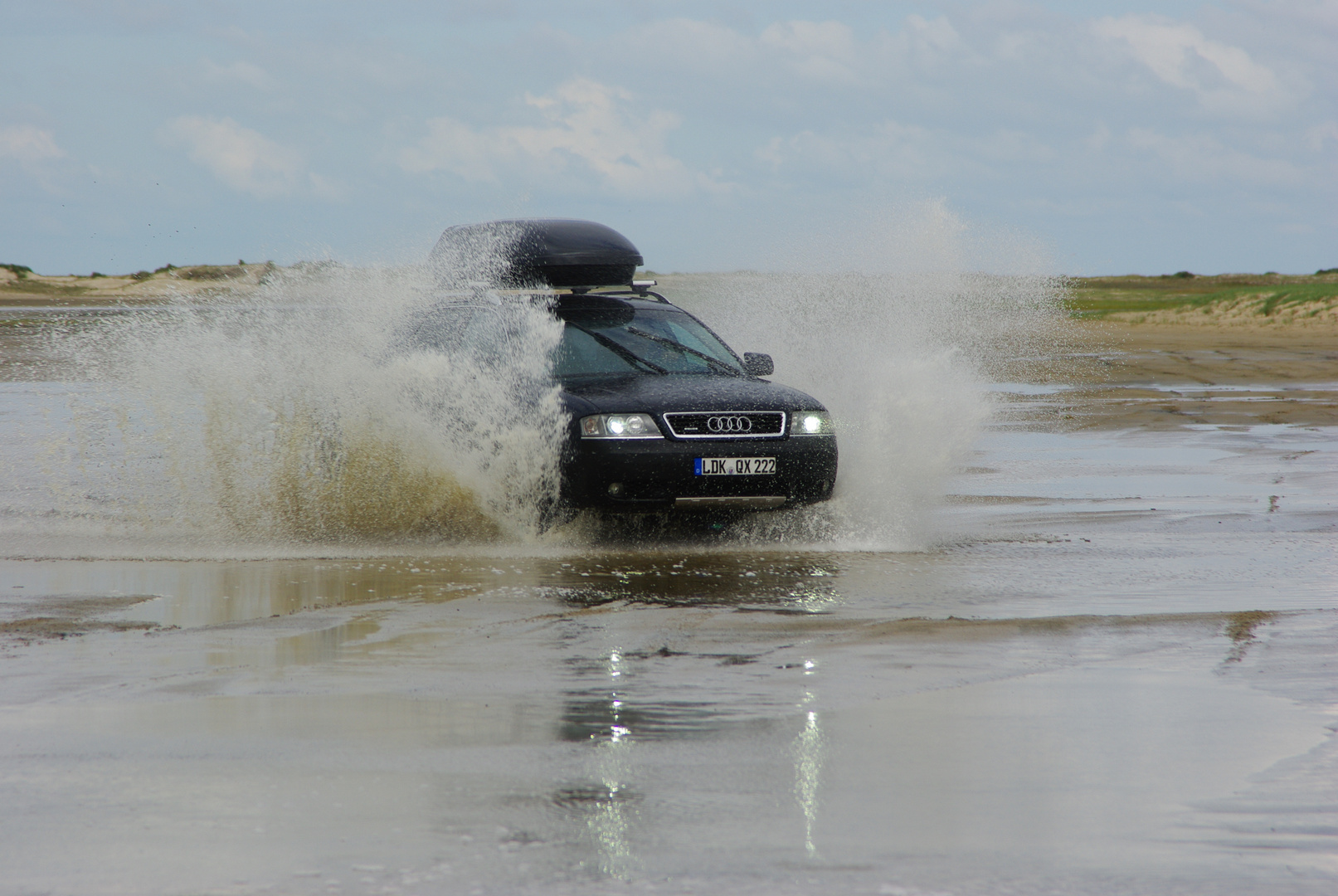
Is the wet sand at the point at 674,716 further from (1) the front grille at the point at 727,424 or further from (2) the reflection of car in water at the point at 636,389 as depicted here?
(1) the front grille at the point at 727,424

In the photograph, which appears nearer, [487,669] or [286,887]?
[286,887]

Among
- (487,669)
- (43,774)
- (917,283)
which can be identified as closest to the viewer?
(43,774)

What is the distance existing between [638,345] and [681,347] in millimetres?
350

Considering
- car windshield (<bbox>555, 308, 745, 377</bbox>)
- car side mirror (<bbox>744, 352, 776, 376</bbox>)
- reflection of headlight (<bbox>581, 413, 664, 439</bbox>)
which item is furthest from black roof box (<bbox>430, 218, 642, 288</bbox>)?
reflection of headlight (<bbox>581, 413, 664, 439</bbox>)

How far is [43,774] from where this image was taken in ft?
12.6

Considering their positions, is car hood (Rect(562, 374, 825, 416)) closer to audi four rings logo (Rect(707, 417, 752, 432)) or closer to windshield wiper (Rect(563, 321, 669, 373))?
audi four rings logo (Rect(707, 417, 752, 432))

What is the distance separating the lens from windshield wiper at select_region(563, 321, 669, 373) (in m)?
9.11

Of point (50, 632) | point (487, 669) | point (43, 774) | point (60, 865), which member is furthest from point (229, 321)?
point (60, 865)

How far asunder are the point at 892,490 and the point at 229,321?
16.1 ft

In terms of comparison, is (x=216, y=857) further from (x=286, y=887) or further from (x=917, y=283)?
(x=917, y=283)

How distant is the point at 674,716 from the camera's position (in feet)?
14.6

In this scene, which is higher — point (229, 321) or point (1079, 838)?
point (229, 321)

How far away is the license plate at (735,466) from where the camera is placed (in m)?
8.10

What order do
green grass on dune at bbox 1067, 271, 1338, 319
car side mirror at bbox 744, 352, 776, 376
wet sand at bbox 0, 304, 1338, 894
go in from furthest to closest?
green grass on dune at bbox 1067, 271, 1338, 319
car side mirror at bbox 744, 352, 776, 376
wet sand at bbox 0, 304, 1338, 894
